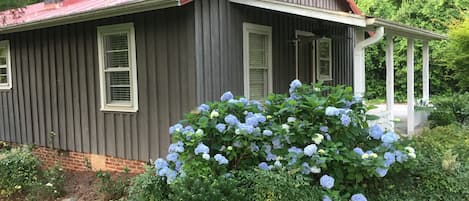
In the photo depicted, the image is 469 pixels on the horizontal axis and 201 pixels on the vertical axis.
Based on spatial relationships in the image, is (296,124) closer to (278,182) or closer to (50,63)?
(278,182)

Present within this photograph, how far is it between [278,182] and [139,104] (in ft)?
11.5

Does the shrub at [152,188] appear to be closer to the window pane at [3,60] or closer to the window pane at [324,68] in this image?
the window pane at [324,68]

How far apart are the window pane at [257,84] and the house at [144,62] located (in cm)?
2

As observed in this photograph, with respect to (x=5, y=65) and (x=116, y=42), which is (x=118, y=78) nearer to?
(x=116, y=42)

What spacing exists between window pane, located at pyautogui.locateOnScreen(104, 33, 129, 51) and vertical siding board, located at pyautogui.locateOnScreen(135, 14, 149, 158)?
0.35 metres

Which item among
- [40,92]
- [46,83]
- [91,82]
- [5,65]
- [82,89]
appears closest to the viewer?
[91,82]

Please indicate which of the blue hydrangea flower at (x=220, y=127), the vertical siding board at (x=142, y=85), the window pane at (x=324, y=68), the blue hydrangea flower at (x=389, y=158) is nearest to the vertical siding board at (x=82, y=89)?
the vertical siding board at (x=142, y=85)

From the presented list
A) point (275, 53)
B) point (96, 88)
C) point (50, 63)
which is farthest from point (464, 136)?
point (50, 63)

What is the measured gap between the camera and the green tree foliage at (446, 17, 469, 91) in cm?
1361

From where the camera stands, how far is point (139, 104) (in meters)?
6.71

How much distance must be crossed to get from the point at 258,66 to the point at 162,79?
1.61 m

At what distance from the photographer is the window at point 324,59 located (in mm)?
8961

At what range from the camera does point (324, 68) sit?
9.27 meters

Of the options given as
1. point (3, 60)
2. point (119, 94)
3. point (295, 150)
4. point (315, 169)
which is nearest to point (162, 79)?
point (119, 94)
